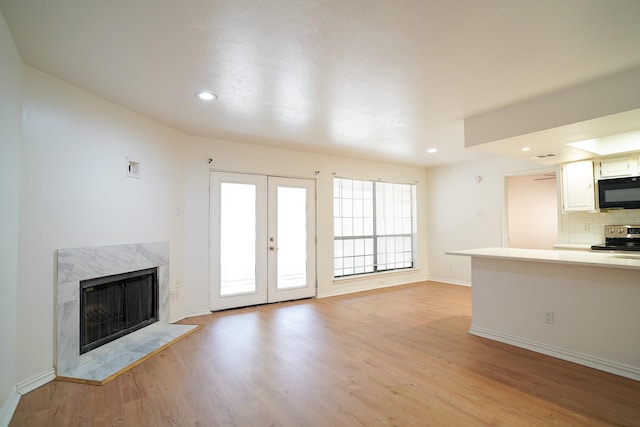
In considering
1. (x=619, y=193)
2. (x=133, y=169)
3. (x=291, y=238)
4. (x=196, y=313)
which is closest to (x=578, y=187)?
(x=619, y=193)

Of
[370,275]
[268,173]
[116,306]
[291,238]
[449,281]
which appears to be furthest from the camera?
[449,281]

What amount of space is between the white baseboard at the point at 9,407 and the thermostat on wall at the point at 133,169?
2.06 m

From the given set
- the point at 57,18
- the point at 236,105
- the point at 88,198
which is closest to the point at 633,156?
the point at 236,105

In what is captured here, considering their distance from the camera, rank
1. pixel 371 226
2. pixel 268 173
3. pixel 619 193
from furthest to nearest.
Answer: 1. pixel 371 226
2. pixel 268 173
3. pixel 619 193

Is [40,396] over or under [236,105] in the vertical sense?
under

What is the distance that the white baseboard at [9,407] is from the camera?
1999 mm

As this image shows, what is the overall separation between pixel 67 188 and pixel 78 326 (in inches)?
48.5

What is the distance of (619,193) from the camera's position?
4.37 meters

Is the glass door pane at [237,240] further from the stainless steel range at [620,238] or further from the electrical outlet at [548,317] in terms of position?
the stainless steel range at [620,238]

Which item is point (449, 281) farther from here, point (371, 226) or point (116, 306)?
point (116, 306)

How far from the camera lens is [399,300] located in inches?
209

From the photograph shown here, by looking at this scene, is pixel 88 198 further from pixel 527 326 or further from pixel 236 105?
pixel 527 326

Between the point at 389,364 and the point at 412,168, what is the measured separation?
16.5 feet

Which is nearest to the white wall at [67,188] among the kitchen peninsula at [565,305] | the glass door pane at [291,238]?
the glass door pane at [291,238]
